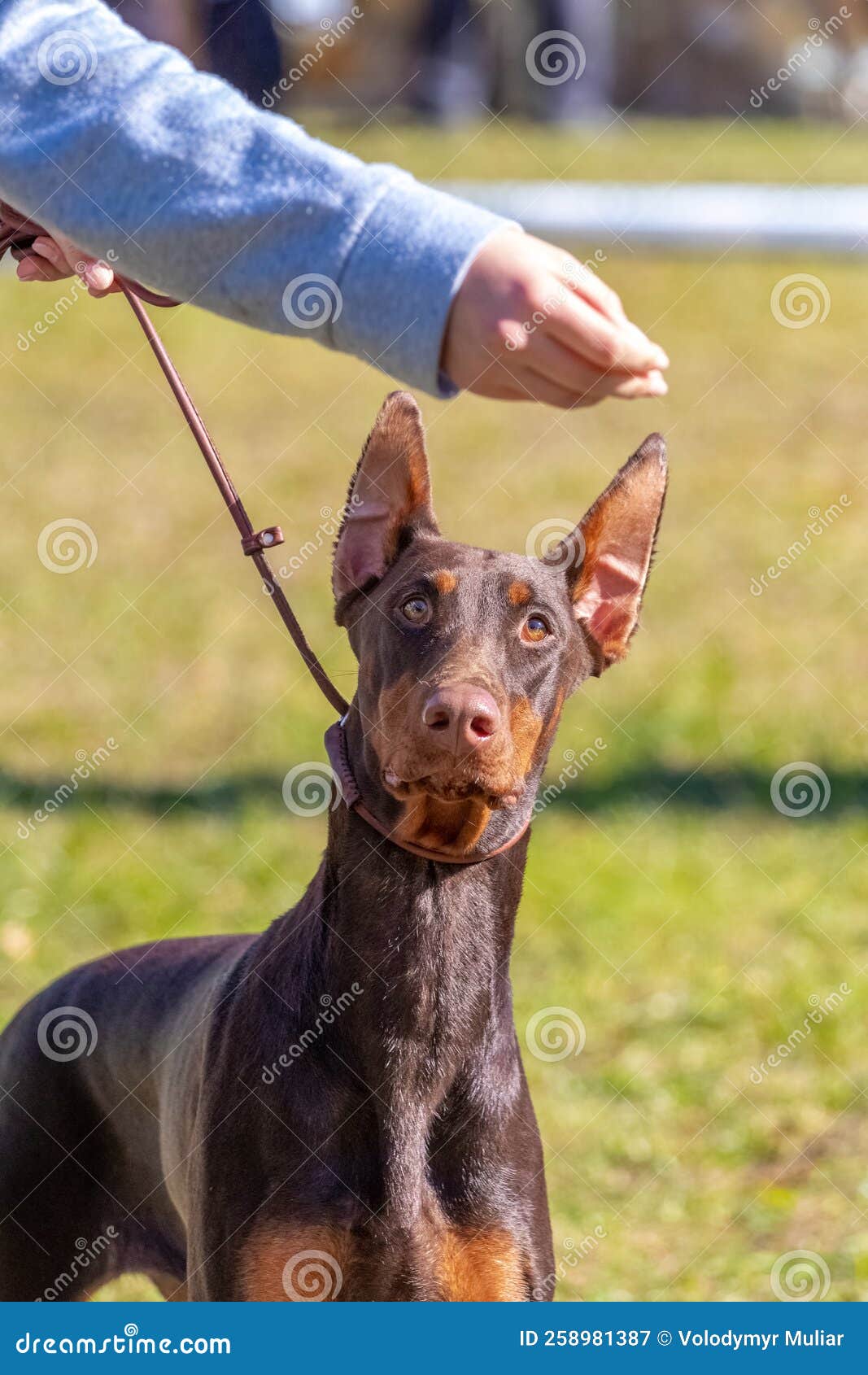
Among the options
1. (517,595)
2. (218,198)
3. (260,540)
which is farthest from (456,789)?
(218,198)

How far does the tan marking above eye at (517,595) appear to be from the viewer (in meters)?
2.70

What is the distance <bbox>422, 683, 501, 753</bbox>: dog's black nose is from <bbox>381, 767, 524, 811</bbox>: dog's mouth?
0.08 m

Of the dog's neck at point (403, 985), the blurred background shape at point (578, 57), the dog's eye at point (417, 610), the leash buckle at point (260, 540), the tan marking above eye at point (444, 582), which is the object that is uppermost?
the blurred background shape at point (578, 57)

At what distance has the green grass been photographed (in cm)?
451

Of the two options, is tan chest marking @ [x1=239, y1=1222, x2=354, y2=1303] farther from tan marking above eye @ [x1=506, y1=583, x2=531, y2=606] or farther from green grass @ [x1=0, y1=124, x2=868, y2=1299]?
green grass @ [x1=0, y1=124, x2=868, y2=1299]

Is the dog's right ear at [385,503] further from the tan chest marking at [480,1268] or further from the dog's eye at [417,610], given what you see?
the tan chest marking at [480,1268]

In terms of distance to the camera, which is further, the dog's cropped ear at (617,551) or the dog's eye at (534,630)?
the dog's cropped ear at (617,551)

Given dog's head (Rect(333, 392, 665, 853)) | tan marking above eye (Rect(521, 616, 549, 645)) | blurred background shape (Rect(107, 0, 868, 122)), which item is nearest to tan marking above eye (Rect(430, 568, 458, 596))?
dog's head (Rect(333, 392, 665, 853))

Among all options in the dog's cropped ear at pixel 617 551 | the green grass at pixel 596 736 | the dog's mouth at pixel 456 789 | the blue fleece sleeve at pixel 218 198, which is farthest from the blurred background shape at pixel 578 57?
the blue fleece sleeve at pixel 218 198

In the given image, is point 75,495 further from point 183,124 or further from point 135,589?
point 183,124

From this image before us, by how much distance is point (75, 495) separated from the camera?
1035cm

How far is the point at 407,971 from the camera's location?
2771mm

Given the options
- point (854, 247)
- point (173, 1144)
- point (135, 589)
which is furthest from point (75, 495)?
point (173, 1144)

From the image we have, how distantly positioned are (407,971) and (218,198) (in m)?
1.46
